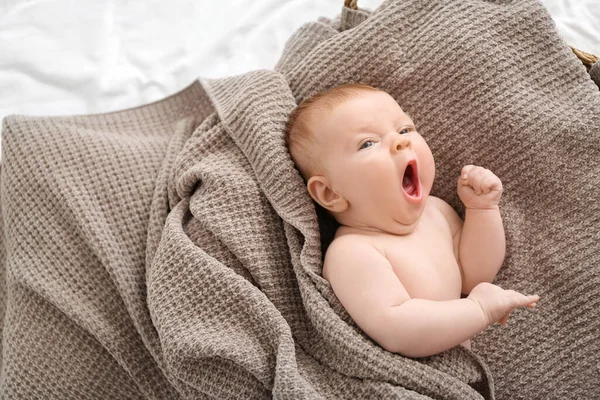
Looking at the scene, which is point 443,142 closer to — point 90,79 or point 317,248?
point 317,248

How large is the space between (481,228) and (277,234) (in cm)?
39

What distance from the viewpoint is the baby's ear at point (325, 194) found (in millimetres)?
1123

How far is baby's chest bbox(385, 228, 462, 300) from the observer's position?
3.47 ft

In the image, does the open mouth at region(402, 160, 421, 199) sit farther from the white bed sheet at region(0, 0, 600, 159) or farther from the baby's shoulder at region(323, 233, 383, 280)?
the white bed sheet at region(0, 0, 600, 159)

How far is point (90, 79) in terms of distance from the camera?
5.32 ft

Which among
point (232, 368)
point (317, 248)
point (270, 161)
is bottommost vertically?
point (232, 368)

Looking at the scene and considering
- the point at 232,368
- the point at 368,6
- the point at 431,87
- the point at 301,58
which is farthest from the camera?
the point at 368,6

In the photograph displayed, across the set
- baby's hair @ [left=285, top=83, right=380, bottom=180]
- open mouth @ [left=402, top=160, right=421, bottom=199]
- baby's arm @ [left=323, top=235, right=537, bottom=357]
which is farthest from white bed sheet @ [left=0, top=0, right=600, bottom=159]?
baby's arm @ [left=323, top=235, right=537, bottom=357]

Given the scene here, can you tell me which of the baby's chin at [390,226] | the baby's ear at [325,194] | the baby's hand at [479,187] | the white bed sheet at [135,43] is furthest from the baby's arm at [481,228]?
the white bed sheet at [135,43]

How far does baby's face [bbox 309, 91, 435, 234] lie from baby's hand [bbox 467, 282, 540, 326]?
0.19 metres

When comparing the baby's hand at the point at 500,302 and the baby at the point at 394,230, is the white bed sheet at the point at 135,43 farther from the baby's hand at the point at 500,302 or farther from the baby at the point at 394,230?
the baby's hand at the point at 500,302

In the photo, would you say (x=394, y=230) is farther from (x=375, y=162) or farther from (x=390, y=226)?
(x=375, y=162)

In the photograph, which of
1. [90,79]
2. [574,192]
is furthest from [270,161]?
[90,79]

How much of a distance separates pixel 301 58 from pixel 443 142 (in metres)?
0.39
